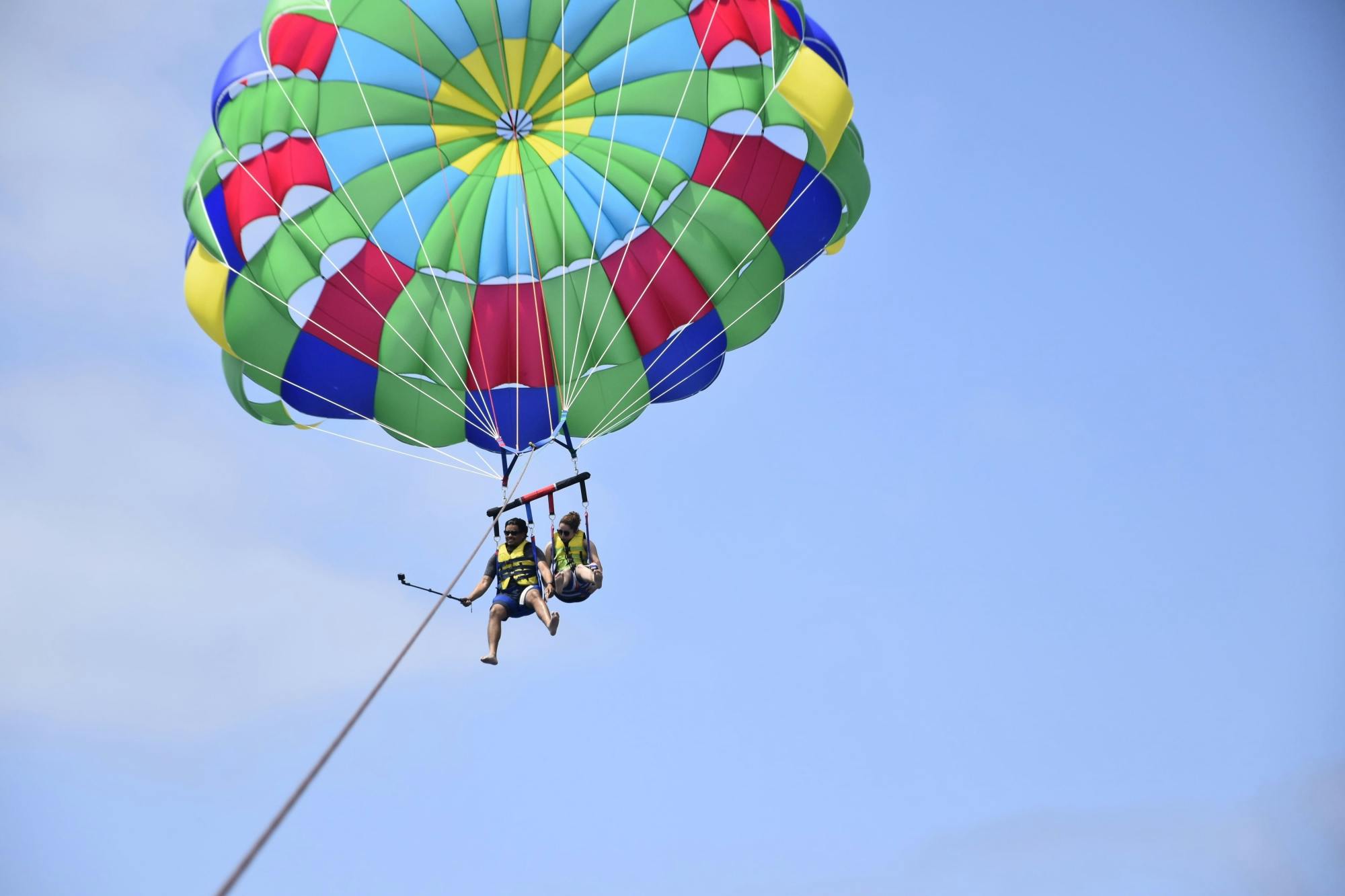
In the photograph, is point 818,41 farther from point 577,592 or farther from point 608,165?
point 577,592

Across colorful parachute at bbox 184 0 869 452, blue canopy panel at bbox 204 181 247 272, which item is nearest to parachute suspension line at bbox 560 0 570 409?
colorful parachute at bbox 184 0 869 452

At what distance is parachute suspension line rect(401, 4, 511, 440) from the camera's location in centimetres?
976

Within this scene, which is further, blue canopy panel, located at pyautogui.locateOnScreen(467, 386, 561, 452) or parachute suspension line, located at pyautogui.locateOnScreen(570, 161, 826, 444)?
blue canopy panel, located at pyautogui.locateOnScreen(467, 386, 561, 452)

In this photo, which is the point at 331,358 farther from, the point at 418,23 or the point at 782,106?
the point at 782,106

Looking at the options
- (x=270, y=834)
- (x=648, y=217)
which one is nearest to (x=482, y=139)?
(x=648, y=217)

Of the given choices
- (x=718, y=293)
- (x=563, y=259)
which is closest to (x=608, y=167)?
(x=563, y=259)

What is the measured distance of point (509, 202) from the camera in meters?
10.6

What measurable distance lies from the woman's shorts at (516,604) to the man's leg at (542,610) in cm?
3

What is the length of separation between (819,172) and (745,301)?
120 cm

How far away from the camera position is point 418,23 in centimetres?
972

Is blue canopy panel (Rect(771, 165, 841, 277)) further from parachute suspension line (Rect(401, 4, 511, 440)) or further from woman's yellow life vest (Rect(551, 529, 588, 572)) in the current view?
woman's yellow life vest (Rect(551, 529, 588, 572))

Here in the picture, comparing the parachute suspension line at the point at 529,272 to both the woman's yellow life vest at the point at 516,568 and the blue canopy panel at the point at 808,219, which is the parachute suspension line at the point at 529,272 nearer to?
the woman's yellow life vest at the point at 516,568

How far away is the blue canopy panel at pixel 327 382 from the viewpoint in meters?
10.5

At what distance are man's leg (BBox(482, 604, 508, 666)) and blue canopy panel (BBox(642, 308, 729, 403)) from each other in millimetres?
2690
